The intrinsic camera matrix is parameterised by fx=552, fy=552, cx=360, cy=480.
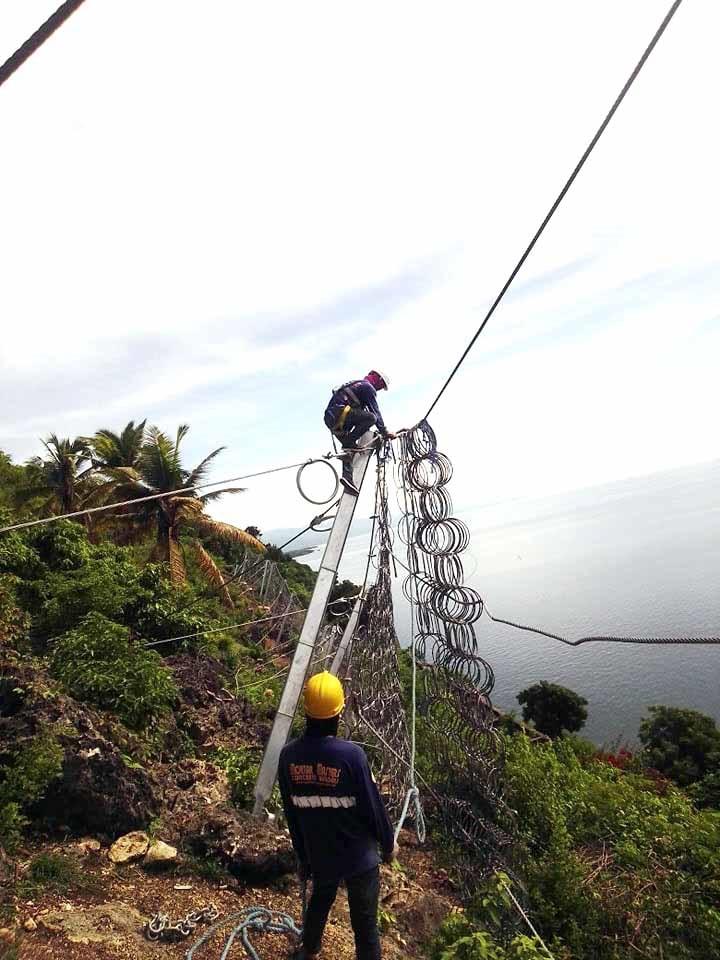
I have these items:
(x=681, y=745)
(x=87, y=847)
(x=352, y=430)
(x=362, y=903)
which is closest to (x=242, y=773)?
(x=87, y=847)

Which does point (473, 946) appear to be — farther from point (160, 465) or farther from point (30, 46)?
point (160, 465)

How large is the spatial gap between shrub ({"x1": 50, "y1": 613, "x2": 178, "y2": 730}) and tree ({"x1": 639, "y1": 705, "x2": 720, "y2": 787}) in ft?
52.2

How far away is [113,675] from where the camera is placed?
6742mm

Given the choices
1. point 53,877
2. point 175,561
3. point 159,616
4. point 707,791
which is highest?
point 175,561

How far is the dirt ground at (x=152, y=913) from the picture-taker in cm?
339

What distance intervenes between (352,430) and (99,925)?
13.7 ft

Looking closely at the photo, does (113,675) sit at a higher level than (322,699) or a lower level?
lower

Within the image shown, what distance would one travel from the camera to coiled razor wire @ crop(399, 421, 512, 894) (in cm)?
490

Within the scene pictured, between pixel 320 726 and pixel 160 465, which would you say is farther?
pixel 160 465

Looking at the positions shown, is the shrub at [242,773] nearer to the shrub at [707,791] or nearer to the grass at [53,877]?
the grass at [53,877]

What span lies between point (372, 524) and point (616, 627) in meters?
25.2

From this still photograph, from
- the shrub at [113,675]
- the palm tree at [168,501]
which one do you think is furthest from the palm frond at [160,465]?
the shrub at [113,675]

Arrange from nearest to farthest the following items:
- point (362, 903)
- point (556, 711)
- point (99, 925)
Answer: point (362, 903) → point (99, 925) → point (556, 711)

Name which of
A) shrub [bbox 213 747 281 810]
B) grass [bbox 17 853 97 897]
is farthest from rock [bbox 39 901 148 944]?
shrub [bbox 213 747 281 810]
